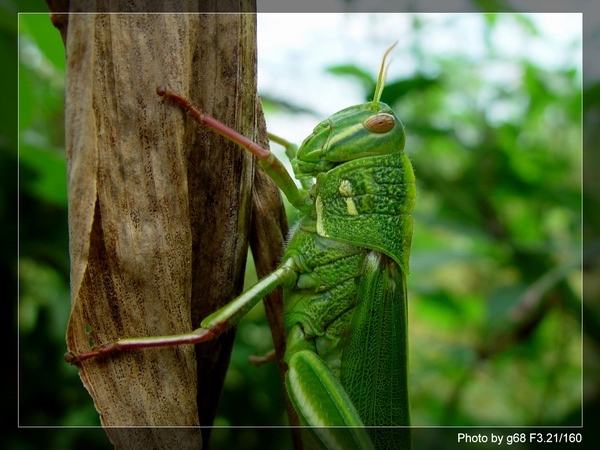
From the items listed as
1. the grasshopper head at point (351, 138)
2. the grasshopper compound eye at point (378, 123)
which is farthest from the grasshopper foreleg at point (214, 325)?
the grasshopper compound eye at point (378, 123)

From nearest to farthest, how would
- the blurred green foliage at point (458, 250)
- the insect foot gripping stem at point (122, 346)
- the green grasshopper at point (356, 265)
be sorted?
the insect foot gripping stem at point (122, 346)
the green grasshopper at point (356, 265)
the blurred green foliage at point (458, 250)

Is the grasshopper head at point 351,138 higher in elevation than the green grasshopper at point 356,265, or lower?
higher

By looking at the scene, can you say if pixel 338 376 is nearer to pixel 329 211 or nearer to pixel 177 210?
pixel 329 211

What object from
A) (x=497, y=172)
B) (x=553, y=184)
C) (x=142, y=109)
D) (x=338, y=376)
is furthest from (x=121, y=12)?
(x=553, y=184)

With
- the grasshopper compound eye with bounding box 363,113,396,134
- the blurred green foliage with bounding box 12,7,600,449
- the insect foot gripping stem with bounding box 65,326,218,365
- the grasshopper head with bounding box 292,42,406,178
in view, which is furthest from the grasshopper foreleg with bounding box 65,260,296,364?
the blurred green foliage with bounding box 12,7,600,449

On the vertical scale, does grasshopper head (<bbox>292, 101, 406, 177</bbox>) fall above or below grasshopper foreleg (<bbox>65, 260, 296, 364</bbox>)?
above

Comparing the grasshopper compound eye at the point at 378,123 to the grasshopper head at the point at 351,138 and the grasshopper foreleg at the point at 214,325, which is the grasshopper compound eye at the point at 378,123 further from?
the grasshopper foreleg at the point at 214,325

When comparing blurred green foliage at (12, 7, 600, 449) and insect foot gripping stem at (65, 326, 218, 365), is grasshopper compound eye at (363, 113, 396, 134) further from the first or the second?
blurred green foliage at (12, 7, 600, 449)
